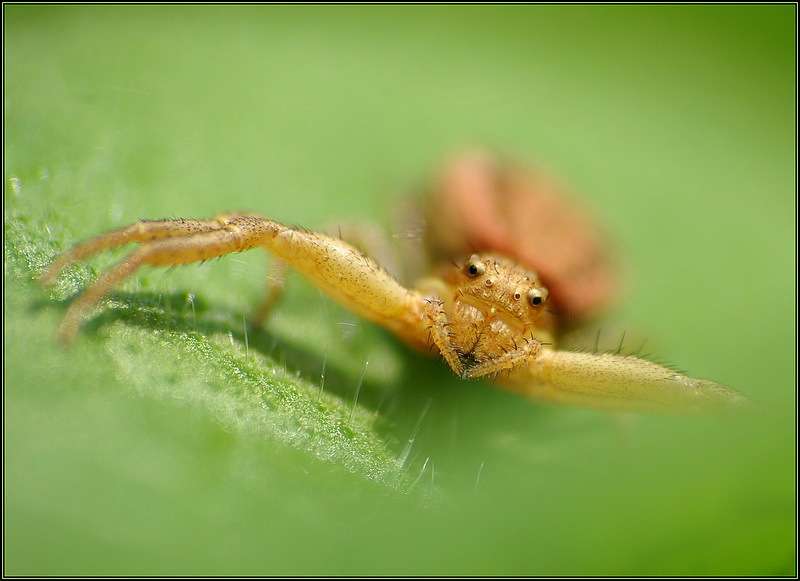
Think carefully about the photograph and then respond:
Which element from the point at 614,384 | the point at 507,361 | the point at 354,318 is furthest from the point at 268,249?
the point at 614,384

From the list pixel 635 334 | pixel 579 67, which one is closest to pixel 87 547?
pixel 635 334

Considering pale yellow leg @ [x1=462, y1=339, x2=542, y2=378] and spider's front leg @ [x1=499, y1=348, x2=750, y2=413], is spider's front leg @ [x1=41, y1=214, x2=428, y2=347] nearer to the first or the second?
pale yellow leg @ [x1=462, y1=339, x2=542, y2=378]

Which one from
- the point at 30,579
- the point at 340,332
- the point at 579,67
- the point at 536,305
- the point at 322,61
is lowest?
the point at 30,579

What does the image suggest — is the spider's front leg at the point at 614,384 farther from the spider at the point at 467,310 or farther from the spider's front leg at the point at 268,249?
the spider's front leg at the point at 268,249

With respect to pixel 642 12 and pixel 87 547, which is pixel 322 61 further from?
pixel 87 547

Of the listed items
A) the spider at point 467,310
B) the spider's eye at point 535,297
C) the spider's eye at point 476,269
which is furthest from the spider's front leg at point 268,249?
the spider's eye at point 535,297
